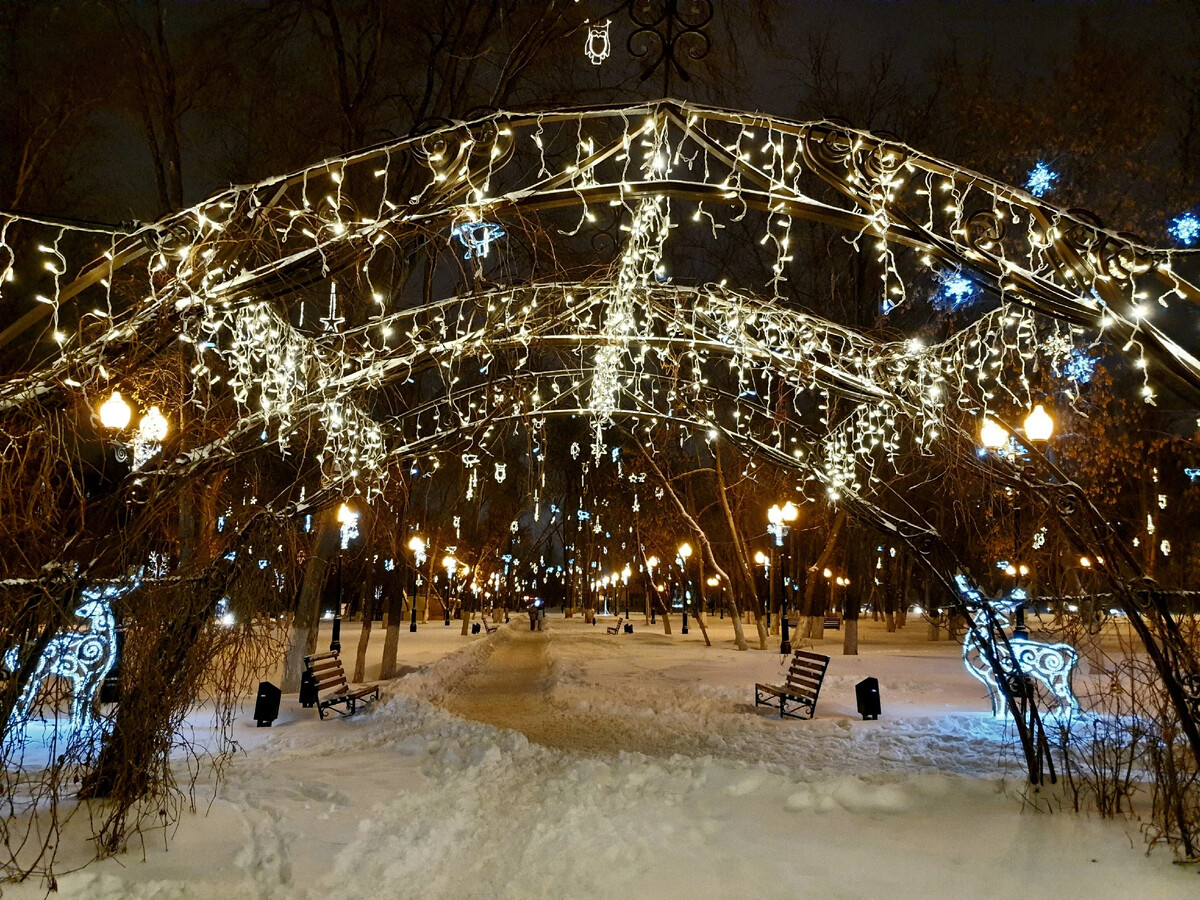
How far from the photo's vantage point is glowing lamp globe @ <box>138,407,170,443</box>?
303 inches

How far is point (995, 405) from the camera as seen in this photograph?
16.1 metres

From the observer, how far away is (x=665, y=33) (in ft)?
15.3

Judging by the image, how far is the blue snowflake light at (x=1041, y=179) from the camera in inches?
562

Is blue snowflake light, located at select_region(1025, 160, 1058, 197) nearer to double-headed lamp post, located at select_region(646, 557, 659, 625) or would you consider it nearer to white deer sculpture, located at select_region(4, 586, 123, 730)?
white deer sculpture, located at select_region(4, 586, 123, 730)

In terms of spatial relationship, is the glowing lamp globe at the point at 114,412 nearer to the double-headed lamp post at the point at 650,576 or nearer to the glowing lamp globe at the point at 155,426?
the glowing lamp globe at the point at 155,426

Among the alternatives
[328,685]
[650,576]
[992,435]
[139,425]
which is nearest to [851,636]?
[650,576]

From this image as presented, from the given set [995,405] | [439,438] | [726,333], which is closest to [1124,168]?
[995,405]

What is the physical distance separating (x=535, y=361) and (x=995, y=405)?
34.8 ft

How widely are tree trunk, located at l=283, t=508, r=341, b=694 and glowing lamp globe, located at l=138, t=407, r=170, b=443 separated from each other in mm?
4894

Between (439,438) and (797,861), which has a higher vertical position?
(439,438)

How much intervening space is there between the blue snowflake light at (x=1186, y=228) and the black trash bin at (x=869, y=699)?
9042 millimetres

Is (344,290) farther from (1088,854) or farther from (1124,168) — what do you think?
(1124,168)

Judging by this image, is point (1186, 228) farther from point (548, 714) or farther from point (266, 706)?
point (266, 706)

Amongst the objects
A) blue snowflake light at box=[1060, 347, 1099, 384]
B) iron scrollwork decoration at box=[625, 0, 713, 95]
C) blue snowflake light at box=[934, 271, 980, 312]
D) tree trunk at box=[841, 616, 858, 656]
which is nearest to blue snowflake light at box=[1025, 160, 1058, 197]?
blue snowflake light at box=[934, 271, 980, 312]
